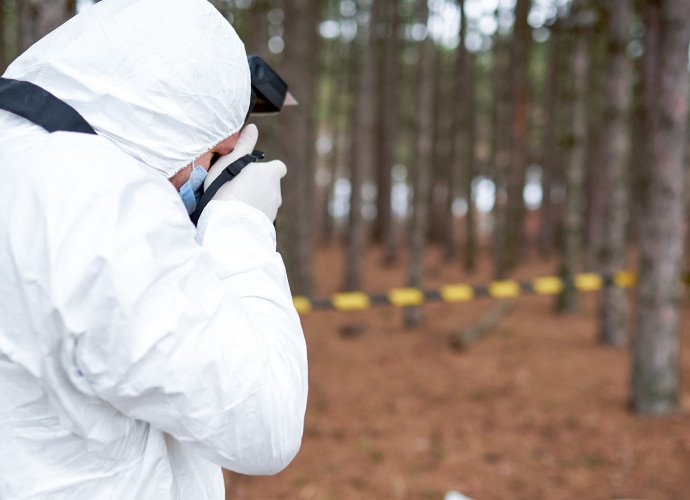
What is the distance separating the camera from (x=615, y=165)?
305 inches

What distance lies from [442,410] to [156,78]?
17.0 ft


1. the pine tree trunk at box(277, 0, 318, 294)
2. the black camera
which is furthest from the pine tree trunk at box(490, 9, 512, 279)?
the black camera

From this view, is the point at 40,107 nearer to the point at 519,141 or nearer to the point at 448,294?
the point at 448,294

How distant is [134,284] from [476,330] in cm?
749

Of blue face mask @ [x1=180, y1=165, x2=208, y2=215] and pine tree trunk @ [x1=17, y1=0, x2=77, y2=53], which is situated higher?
pine tree trunk @ [x1=17, y1=0, x2=77, y2=53]

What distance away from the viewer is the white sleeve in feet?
2.99

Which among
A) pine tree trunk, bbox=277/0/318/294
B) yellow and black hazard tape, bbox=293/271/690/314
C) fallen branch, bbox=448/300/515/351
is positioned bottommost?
fallen branch, bbox=448/300/515/351

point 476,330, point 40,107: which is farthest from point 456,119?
point 40,107

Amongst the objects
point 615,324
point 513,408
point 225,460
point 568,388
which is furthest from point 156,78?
point 615,324

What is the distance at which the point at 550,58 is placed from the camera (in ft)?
47.0

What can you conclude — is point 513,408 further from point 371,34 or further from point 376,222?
point 376,222

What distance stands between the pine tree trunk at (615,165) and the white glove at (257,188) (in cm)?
701

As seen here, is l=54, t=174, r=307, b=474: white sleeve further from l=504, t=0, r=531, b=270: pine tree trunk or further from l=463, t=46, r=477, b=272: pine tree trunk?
l=463, t=46, r=477, b=272: pine tree trunk

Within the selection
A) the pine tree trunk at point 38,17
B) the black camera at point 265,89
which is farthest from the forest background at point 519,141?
the black camera at point 265,89
